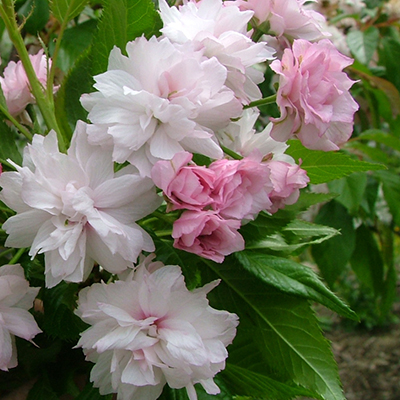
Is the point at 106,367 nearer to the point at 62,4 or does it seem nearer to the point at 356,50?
the point at 62,4

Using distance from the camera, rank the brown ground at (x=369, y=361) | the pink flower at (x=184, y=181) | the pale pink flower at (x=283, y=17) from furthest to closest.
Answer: the brown ground at (x=369, y=361)
the pale pink flower at (x=283, y=17)
the pink flower at (x=184, y=181)

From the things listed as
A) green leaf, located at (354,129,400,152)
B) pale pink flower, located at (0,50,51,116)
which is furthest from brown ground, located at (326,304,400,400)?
pale pink flower, located at (0,50,51,116)

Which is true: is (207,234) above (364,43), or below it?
above

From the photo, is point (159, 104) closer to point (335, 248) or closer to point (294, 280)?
point (294, 280)

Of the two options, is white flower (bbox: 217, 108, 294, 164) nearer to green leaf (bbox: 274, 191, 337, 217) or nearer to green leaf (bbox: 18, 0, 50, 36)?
green leaf (bbox: 274, 191, 337, 217)

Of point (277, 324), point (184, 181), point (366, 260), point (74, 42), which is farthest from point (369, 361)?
point (184, 181)

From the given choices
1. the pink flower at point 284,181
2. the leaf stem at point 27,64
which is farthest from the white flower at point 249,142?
the leaf stem at point 27,64

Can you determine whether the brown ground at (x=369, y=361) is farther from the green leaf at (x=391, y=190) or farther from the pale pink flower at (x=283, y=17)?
the pale pink flower at (x=283, y=17)

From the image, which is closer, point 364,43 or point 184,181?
point 184,181
